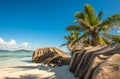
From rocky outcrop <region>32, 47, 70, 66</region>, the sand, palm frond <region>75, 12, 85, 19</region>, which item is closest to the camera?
the sand

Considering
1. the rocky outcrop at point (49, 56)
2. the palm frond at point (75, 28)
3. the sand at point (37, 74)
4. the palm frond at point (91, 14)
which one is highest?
the palm frond at point (91, 14)

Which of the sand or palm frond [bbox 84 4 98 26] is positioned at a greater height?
palm frond [bbox 84 4 98 26]

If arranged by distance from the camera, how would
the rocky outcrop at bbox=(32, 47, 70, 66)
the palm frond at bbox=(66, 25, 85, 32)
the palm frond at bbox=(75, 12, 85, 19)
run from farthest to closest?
the rocky outcrop at bbox=(32, 47, 70, 66) < the palm frond at bbox=(75, 12, 85, 19) < the palm frond at bbox=(66, 25, 85, 32)

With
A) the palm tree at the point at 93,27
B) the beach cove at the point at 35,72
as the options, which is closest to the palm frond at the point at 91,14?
the palm tree at the point at 93,27

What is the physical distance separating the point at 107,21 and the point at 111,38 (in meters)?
1.97

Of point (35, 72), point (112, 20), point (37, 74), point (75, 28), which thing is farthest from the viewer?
Result: point (75, 28)

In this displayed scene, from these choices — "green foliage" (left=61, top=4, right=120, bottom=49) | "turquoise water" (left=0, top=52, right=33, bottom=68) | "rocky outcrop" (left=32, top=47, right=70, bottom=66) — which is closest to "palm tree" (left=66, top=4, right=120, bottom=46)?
"green foliage" (left=61, top=4, right=120, bottom=49)

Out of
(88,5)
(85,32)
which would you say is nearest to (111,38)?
(85,32)

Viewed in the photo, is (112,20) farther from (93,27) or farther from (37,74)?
(37,74)

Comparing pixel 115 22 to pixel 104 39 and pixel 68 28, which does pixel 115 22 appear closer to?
pixel 104 39

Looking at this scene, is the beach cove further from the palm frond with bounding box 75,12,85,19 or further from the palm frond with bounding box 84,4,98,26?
the palm frond with bounding box 75,12,85,19

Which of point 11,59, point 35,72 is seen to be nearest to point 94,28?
point 35,72

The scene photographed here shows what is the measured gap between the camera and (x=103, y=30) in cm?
2205

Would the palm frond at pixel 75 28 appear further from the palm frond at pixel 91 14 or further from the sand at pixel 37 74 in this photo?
the sand at pixel 37 74
